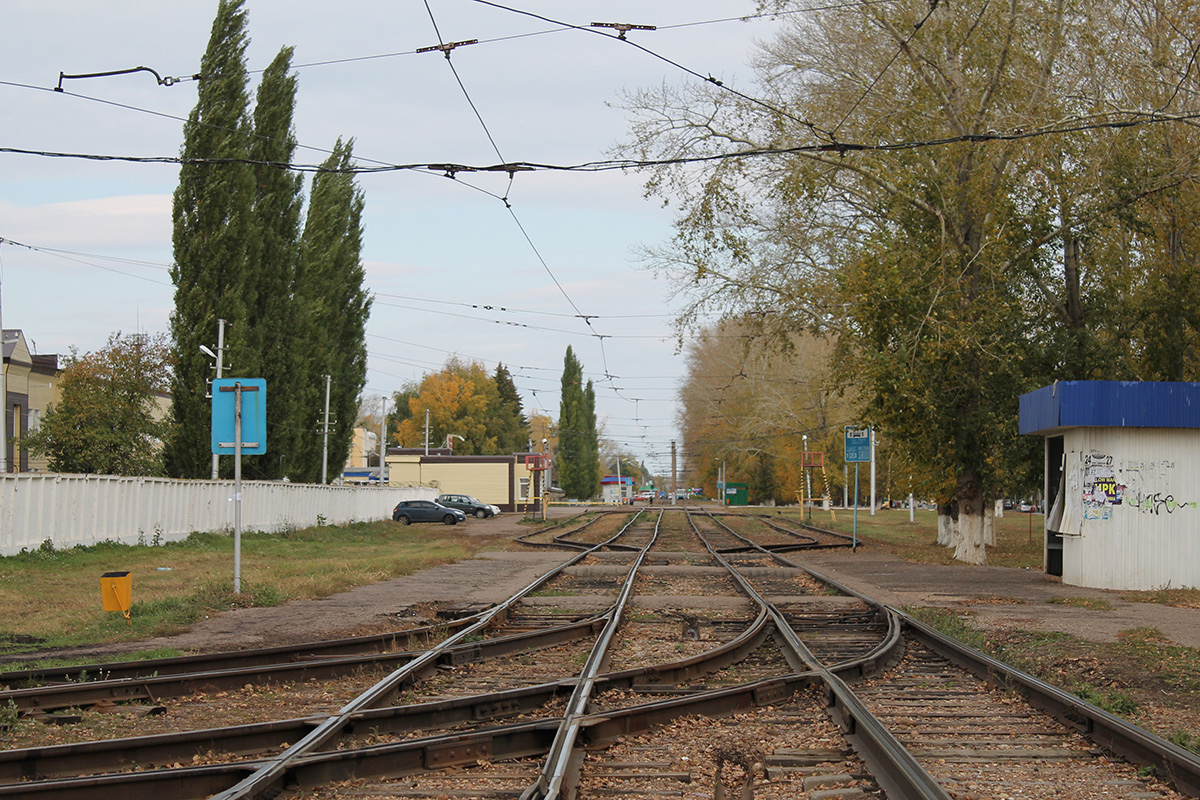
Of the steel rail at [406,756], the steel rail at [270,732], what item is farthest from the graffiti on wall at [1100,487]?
the steel rail at [406,756]

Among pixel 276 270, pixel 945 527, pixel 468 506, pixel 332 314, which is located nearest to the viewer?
pixel 945 527

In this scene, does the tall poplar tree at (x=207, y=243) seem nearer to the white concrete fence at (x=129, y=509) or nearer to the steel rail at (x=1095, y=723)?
the white concrete fence at (x=129, y=509)

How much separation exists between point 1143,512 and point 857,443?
11.5m

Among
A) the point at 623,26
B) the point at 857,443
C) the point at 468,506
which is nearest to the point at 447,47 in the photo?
the point at 623,26

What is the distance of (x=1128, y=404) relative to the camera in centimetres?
1788

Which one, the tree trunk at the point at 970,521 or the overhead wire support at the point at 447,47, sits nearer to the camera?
the overhead wire support at the point at 447,47

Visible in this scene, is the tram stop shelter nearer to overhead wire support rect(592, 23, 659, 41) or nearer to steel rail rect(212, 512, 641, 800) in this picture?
overhead wire support rect(592, 23, 659, 41)

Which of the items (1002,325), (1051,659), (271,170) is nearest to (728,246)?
(1002,325)

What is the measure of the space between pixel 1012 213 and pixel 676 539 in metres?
14.8

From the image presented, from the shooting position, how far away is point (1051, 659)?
10430 millimetres

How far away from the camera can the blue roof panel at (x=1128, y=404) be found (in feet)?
58.3

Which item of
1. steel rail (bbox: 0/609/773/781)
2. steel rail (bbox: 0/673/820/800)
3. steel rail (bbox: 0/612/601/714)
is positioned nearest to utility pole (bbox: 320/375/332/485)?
steel rail (bbox: 0/612/601/714)

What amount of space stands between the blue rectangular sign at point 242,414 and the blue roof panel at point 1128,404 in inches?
503

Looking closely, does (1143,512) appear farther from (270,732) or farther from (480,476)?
(480,476)
